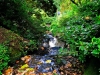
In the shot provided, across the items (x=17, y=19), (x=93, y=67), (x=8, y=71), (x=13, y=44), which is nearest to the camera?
(x=93, y=67)

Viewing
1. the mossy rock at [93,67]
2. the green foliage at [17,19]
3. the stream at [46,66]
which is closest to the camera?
the mossy rock at [93,67]

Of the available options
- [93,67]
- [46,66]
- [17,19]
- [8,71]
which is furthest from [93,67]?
[17,19]

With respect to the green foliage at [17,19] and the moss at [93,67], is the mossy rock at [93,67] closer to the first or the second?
the moss at [93,67]

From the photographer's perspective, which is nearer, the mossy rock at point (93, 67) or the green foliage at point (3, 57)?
the mossy rock at point (93, 67)

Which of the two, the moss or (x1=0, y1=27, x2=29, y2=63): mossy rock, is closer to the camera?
the moss

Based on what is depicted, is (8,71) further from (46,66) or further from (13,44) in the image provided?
(13,44)

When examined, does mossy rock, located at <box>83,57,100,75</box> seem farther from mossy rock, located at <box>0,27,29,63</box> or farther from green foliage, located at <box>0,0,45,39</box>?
green foliage, located at <box>0,0,45,39</box>

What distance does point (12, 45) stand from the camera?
6820mm

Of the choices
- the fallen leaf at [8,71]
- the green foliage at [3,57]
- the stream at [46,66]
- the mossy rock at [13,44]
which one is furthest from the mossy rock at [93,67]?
the mossy rock at [13,44]

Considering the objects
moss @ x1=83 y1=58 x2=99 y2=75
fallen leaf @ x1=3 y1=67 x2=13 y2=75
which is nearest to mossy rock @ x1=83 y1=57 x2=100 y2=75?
moss @ x1=83 y1=58 x2=99 y2=75

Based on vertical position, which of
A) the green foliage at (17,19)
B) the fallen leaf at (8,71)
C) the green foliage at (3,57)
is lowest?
the fallen leaf at (8,71)

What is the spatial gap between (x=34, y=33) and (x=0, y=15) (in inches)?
81.1

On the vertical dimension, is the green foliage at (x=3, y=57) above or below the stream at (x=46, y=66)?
above

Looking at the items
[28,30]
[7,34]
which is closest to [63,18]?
[28,30]
